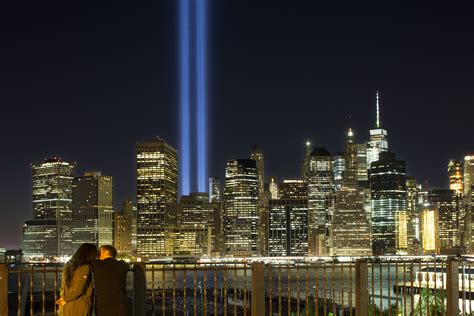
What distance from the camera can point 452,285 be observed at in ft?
29.2

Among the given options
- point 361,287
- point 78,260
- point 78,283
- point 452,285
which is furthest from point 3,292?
point 452,285

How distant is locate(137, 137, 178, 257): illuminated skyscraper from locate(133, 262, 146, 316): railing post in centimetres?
13281

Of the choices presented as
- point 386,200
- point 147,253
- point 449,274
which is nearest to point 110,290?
point 449,274

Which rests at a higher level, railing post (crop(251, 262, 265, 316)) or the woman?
the woman

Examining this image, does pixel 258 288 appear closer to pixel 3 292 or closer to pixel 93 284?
pixel 93 284

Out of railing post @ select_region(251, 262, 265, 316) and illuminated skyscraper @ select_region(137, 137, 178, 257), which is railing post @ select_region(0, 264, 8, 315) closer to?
railing post @ select_region(251, 262, 265, 316)

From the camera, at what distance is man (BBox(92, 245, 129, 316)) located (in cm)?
614

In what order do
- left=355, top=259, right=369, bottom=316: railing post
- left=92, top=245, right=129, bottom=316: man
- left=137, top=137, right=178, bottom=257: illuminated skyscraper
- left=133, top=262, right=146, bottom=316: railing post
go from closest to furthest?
left=92, top=245, right=129, bottom=316: man
left=133, top=262, right=146, bottom=316: railing post
left=355, top=259, right=369, bottom=316: railing post
left=137, top=137, right=178, bottom=257: illuminated skyscraper

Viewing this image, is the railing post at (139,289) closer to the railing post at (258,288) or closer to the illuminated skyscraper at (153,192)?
the railing post at (258,288)

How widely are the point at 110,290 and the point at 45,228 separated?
143m

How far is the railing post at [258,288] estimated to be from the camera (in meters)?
7.92

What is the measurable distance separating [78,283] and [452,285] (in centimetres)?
517

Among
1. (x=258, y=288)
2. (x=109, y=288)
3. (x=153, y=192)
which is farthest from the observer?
(x=153, y=192)

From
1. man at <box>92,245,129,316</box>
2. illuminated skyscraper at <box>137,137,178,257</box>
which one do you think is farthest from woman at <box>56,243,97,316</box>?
illuminated skyscraper at <box>137,137,178,257</box>
